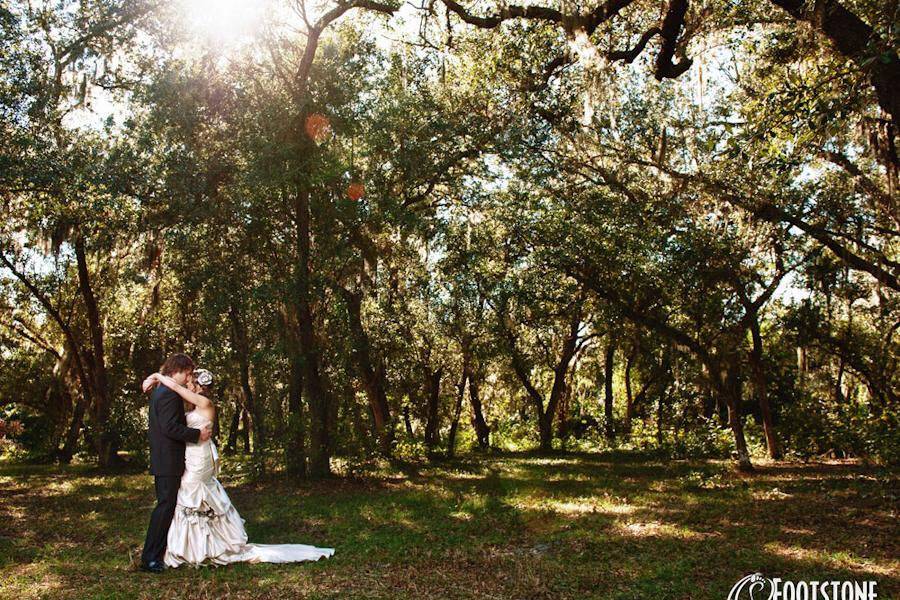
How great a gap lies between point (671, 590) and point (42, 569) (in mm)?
5730

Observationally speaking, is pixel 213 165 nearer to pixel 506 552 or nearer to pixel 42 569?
pixel 42 569

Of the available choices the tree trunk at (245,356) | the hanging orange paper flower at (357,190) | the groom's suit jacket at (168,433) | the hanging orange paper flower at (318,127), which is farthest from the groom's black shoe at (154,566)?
the hanging orange paper flower at (318,127)

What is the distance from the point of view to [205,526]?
6.47 m

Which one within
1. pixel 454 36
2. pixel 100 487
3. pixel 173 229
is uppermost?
pixel 454 36

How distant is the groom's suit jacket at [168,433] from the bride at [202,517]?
3.6 inches

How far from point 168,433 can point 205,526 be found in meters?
0.96

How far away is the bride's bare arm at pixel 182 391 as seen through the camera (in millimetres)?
6398

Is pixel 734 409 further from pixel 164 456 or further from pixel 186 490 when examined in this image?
pixel 164 456

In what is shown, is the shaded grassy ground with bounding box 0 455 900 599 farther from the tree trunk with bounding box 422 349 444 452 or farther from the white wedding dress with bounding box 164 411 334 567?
the tree trunk with bounding box 422 349 444 452

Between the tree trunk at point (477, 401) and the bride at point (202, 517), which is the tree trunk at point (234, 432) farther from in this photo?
the bride at point (202, 517)

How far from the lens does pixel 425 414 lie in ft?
75.6

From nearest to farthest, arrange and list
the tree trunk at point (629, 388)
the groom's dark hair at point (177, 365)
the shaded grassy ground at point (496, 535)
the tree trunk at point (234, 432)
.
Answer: the shaded grassy ground at point (496, 535)
the groom's dark hair at point (177, 365)
the tree trunk at point (629, 388)
the tree trunk at point (234, 432)

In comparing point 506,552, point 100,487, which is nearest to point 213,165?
point 100,487

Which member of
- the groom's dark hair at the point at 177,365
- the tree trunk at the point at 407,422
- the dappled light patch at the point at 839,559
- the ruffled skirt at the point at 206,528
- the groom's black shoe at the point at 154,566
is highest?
the groom's dark hair at the point at 177,365
